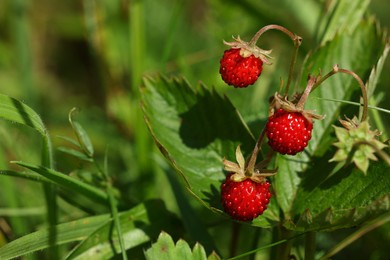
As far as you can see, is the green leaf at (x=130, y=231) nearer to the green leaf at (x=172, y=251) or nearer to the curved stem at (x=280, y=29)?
the green leaf at (x=172, y=251)

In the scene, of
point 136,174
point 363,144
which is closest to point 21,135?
point 136,174

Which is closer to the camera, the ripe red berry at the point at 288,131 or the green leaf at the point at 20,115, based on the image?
the ripe red berry at the point at 288,131

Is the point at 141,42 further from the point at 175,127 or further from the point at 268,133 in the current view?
the point at 268,133

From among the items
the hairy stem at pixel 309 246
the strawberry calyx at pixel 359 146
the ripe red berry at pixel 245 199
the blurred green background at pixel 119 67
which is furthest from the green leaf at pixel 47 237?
the strawberry calyx at pixel 359 146

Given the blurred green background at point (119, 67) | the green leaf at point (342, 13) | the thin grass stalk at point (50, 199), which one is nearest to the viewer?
the thin grass stalk at point (50, 199)

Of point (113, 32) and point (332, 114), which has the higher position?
point (332, 114)

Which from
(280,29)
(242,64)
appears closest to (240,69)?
(242,64)

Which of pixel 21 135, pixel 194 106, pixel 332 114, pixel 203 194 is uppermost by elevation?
pixel 332 114
